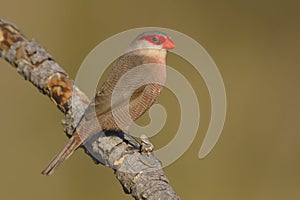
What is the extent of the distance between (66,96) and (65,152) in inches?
9.5

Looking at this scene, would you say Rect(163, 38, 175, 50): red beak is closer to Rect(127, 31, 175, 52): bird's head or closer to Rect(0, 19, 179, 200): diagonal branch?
Rect(127, 31, 175, 52): bird's head

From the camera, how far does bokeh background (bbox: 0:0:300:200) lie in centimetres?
404

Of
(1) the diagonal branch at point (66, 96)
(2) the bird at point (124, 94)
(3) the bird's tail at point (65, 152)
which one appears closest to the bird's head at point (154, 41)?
(2) the bird at point (124, 94)

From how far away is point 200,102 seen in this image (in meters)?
4.11

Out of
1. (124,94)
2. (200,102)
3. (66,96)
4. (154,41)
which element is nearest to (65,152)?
(66,96)

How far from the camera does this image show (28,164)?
4.11 meters

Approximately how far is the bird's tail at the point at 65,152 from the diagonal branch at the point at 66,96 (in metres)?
0.06

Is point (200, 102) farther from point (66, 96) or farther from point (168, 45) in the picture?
point (66, 96)

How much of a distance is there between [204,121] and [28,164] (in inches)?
40.1

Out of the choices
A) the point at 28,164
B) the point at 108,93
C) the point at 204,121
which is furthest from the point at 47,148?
the point at 108,93

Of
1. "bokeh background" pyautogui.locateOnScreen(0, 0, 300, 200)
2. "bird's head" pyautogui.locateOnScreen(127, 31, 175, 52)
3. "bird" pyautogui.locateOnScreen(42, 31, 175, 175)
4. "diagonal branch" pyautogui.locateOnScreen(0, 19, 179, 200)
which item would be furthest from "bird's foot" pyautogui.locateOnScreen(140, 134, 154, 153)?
"bokeh background" pyautogui.locateOnScreen(0, 0, 300, 200)

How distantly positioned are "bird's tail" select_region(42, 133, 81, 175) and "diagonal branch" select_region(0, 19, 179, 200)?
59 mm

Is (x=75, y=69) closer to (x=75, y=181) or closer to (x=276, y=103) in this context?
(x=75, y=181)

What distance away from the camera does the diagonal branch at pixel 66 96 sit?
8.80 ft
